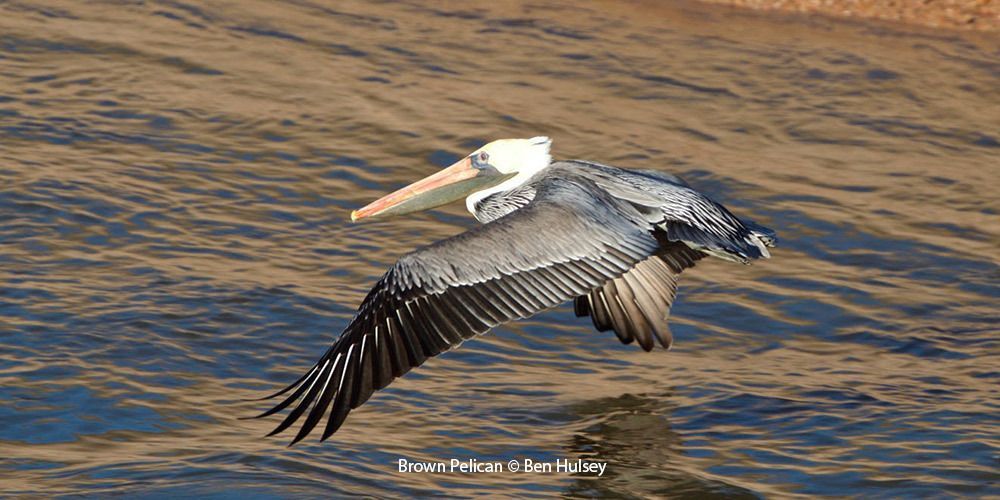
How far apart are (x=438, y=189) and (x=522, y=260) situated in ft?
4.60

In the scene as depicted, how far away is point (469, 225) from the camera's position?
905 centimetres

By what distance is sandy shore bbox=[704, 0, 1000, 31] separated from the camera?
1287 cm

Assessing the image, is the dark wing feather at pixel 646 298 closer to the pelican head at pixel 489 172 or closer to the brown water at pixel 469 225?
the brown water at pixel 469 225

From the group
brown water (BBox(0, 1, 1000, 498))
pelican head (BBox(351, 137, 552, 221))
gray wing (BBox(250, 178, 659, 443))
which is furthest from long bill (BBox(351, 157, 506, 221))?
gray wing (BBox(250, 178, 659, 443))

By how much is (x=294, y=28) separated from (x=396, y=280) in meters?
6.89

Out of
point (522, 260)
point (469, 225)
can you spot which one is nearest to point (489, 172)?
point (522, 260)

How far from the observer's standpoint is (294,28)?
485 inches

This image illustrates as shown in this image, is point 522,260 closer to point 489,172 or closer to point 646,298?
point 646,298

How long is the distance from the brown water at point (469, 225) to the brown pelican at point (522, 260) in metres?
0.40

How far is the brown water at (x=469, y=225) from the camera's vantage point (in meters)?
6.23

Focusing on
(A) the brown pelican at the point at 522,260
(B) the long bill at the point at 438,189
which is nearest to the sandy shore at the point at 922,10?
(A) the brown pelican at the point at 522,260

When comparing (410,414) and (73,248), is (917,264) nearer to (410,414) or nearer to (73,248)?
(410,414)

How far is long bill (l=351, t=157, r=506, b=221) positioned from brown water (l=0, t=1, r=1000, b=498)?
72cm

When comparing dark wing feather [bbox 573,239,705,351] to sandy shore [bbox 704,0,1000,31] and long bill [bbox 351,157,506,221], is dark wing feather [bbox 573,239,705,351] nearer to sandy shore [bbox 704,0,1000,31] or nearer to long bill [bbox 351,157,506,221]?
long bill [bbox 351,157,506,221]
